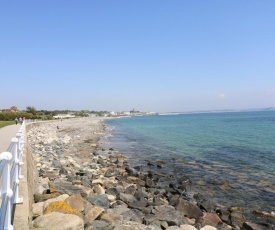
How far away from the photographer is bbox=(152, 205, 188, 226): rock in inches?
288

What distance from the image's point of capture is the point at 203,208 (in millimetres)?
9227

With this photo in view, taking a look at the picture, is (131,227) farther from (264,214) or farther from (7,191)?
(264,214)

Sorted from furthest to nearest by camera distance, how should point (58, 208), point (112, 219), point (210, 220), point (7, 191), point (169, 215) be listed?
point (210, 220) < point (169, 215) < point (112, 219) < point (58, 208) < point (7, 191)

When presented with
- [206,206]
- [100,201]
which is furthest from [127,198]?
[206,206]

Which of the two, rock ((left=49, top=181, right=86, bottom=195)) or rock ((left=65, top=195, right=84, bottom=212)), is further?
rock ((left=49, top=181, right=86, bottom=195))

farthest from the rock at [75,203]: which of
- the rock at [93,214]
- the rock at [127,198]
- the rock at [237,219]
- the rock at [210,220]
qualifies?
the rock at [237,219]

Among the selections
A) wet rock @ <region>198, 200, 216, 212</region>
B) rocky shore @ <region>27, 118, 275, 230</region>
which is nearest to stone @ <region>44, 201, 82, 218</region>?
rocky shore @ <region>27, 118, 275, 230</region>

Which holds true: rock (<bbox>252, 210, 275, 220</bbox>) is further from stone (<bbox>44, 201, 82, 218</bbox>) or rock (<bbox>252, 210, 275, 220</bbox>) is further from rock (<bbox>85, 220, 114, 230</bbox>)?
stone (<bbox>44, 201, 82, 218</bbox>)

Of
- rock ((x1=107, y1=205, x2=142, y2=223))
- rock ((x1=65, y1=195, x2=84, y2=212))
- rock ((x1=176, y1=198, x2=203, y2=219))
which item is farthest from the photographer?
rock ((x1=176, y1=198, x2=203, y2=219))

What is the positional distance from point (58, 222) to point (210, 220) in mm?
5216

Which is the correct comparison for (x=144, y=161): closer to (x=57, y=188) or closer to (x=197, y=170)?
(x=197, y=170)

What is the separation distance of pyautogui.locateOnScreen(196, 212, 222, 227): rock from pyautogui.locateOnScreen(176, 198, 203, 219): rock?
8.2 inches

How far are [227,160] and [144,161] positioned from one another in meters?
6.21

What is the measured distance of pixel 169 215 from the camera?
7.70 meters
